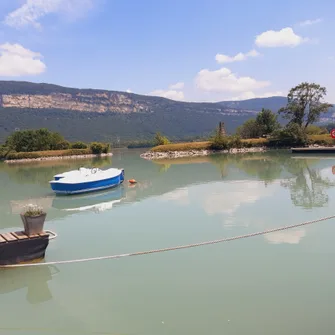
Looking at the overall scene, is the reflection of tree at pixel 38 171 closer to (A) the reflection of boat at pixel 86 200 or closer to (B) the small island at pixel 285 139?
(A) the reflection of boat at pixel 86 200

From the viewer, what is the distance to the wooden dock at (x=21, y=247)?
7.79 meters

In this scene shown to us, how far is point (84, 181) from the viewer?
66.2 feet

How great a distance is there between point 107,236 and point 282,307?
605 cm

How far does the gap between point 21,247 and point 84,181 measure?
12.3 m

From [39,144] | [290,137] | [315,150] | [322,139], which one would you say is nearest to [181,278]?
[315,150]

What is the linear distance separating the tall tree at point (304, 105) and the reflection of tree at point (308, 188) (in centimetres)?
3975

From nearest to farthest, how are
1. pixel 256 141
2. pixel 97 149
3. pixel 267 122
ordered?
1. pixel 256 141
2. pixel 267 122
3. pixel 97 149

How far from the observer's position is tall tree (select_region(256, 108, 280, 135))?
6788 cm

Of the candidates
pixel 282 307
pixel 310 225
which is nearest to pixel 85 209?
pixel 310 225

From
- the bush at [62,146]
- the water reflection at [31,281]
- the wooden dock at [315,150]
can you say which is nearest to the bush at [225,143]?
the wooden dock at [315,150]

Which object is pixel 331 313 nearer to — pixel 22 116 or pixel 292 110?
pixel 292 110

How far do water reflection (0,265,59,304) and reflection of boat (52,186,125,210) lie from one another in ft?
26.7

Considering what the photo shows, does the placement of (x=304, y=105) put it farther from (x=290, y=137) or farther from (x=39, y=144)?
(x=39, y=144)

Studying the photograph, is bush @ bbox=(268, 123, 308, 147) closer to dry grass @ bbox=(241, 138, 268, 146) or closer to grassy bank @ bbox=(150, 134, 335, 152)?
grassy bank @ bbox=(150, 134, 335, 152)
